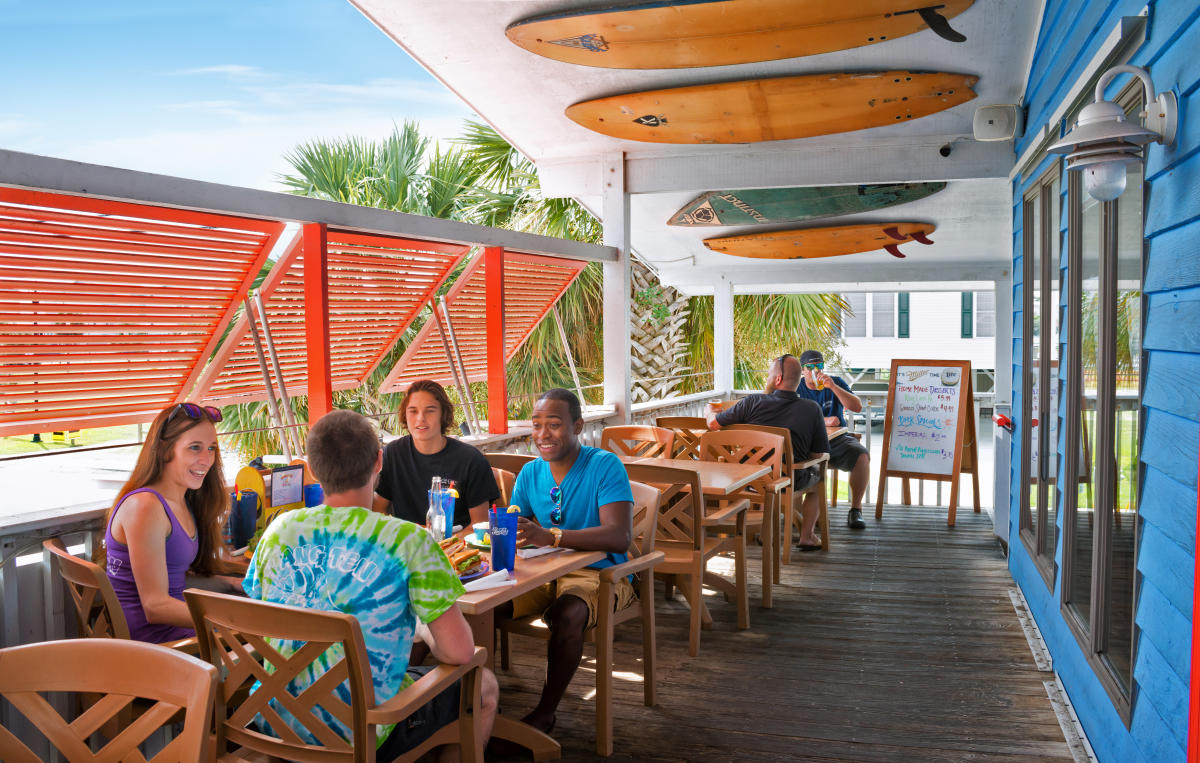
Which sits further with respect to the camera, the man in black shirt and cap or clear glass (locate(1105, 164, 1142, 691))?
the man in black shirt and cap

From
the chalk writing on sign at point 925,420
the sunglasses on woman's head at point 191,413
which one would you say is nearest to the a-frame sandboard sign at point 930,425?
the chalk writing on sign at point 925,420

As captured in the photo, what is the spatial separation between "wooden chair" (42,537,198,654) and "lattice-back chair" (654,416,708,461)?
415cm

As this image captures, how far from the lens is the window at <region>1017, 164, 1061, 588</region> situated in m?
4.28

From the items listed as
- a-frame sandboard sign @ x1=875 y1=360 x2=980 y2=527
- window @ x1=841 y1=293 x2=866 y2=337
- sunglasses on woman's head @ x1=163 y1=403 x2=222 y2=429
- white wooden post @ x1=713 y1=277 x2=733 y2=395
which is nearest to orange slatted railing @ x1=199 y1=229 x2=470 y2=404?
sunglasses on woman's head @ x1=163 y1=403 x2=222 y2=429

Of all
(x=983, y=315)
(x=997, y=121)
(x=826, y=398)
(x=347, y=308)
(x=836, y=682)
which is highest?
(x=997, y=121)

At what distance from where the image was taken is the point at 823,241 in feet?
28.5

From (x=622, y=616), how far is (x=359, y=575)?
1641 mm

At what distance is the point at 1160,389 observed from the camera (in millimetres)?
2346

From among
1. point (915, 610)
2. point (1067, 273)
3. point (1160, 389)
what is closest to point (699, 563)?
point (915, 610)

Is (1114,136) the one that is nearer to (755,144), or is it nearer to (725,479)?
(725,479)

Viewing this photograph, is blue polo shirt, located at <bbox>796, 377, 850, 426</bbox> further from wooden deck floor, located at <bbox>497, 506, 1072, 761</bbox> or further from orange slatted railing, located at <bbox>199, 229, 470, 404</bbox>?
orange slatted railing, located at <bbox>199, 229, 470, 404</bbox>

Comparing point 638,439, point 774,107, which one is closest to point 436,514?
point 638,439

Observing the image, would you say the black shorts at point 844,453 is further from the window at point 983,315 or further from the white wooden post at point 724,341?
the window at point 983,315

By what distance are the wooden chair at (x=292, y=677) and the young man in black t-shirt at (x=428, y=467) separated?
4.91 feet
